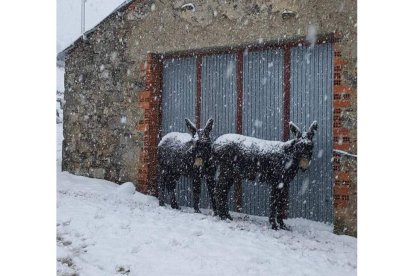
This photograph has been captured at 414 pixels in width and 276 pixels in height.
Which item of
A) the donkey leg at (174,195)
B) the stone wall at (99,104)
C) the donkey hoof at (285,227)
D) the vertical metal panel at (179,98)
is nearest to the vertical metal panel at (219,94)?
the vertical metal panel at (179,98)

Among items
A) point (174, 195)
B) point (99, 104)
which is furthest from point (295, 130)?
point (99, 104)

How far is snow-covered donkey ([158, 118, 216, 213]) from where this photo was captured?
3867 millimetres

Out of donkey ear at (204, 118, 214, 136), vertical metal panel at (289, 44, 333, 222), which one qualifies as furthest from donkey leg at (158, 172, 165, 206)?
vertical metal panel at (289, 44, 333, 222)

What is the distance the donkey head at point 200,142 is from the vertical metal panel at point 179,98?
2.8 inches

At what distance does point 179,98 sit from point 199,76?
221 mm

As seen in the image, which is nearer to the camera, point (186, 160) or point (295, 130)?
point (295, 130)

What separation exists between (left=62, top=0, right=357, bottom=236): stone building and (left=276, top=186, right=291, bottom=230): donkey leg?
0.40 ft

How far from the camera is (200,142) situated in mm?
3906

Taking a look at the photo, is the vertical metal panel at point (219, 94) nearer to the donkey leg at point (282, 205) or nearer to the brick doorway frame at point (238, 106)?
the brick doorway frame at point (238, 106)

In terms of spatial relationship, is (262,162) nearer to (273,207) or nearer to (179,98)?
(273,207)

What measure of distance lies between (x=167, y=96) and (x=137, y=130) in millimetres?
367
